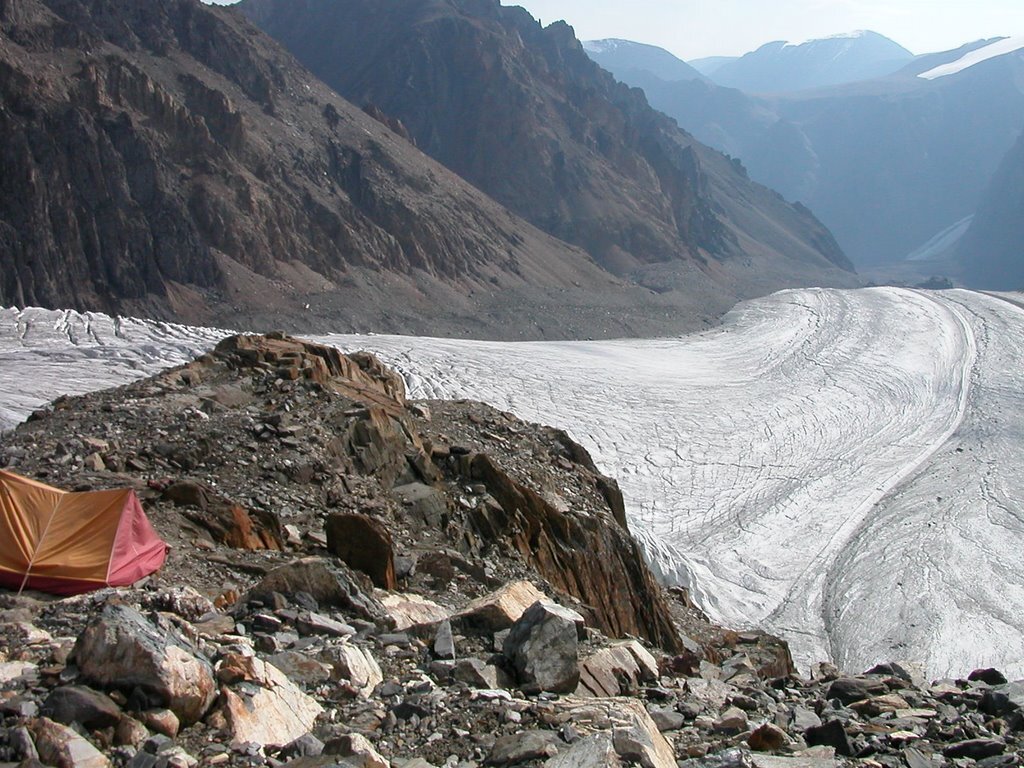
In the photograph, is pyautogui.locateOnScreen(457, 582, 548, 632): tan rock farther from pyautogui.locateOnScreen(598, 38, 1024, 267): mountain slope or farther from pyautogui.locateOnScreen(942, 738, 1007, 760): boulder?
pyautogui.locateOnScreen(598, 38, 1024, 267): mountain slope

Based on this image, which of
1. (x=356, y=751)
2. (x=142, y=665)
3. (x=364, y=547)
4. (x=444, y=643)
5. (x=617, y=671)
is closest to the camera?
(x=356, y=751)

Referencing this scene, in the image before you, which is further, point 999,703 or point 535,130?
point 535,130

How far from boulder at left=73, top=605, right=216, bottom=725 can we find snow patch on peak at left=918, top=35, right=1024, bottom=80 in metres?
190

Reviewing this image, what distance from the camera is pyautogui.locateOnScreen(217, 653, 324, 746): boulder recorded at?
5.40 metres

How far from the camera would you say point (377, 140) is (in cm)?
6225

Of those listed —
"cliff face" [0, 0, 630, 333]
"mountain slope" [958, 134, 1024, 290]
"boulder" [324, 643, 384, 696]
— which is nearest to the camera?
"boulder" [324, 643, 384, 696]

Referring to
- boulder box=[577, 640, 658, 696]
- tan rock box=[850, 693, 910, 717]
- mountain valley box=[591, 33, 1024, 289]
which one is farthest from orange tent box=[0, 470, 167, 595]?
mountain valley box=[591, 33, 1024, 289]

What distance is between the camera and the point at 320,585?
773cm

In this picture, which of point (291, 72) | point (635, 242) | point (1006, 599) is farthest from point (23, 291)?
point (635, 242)

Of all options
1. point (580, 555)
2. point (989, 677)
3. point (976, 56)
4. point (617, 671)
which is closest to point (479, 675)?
point (617, 671)

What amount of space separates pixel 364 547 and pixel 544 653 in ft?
9.62

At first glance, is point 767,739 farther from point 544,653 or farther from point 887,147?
point 887,147

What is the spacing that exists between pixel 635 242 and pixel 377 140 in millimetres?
27113

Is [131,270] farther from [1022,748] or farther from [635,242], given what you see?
[635,242]
